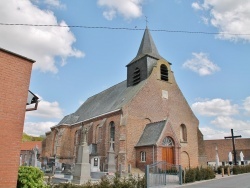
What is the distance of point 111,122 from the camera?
2627 centimetres

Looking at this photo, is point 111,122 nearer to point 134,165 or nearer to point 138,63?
point 134,165

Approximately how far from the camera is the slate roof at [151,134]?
861 inches

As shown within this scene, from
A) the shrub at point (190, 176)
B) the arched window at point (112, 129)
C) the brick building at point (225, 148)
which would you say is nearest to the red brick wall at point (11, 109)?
the shrub at point (190, 176)

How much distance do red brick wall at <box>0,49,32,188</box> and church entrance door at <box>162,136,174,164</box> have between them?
15.8m

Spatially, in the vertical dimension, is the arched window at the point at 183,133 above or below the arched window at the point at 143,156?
above

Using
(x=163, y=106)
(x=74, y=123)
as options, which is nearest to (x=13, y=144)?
(x=163, y=106)

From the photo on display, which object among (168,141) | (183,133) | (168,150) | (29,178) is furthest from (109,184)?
(183,133)

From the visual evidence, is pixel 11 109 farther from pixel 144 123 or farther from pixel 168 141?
pixel 144 123

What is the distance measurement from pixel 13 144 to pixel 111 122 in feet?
60.3

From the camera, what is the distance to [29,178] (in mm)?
8305

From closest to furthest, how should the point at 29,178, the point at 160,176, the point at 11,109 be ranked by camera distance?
the point at 11,109
the point at 29,178
the point at 160,176

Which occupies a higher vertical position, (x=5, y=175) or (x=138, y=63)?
(x=138, y=63)

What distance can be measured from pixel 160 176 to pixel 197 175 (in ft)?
14.6

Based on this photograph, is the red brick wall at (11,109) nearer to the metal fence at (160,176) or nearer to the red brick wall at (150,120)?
the metal fence at (160,176)
